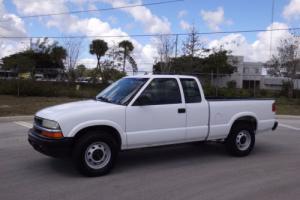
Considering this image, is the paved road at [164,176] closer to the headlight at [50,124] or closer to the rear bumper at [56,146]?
the rear bumper at [56,146]

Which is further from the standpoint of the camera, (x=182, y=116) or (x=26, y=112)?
(x=26, y=112)

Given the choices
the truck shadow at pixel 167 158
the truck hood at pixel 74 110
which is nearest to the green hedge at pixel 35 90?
the truck shadow at pixel 167 158

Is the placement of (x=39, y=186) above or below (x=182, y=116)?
below

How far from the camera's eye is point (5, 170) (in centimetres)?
708

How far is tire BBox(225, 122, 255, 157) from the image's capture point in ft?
27.8

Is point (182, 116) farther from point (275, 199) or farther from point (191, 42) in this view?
point (191, 42)

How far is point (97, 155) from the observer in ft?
22.3

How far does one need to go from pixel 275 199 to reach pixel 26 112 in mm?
12755

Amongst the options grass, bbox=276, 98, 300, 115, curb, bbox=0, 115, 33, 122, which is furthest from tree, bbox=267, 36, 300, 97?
curb, bbox=0, 115, 33, 122

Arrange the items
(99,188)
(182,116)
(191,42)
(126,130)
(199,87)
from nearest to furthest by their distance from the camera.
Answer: (99,188)
(126,130)
(182,116)
(199,87)
(191,42)

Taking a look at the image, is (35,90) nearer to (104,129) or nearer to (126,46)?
(104,129)

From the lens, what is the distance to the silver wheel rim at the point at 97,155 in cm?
669

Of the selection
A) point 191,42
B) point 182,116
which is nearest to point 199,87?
point 182,116

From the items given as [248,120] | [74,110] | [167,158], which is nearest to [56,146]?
[74,110]
